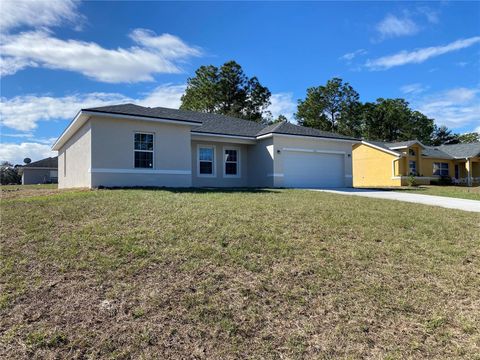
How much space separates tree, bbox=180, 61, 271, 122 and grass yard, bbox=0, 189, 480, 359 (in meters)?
36.1

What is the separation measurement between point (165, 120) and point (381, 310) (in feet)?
41.7

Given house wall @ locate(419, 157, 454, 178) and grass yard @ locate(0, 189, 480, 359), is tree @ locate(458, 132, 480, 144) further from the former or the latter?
grass yard @ locate(0, 189, 480, 359)

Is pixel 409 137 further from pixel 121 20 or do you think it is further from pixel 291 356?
pixel 291 356

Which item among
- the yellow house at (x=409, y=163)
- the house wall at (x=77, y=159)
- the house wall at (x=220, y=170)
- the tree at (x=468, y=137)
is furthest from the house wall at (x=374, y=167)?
the tree at (x=468, y=137)

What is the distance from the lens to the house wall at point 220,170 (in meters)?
18.8

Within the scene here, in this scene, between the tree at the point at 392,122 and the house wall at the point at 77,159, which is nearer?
the house wall at the point at 77,159

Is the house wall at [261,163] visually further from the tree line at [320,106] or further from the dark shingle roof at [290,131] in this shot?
the tree line at [320,106]

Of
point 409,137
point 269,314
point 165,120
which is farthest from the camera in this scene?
point 409,137

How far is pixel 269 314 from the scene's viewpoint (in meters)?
4.35

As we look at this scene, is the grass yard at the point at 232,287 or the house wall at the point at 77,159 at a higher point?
the house wall at the point at 77,159

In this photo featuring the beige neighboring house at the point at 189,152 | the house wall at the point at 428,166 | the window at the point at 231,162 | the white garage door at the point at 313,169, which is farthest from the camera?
the house wall at the point at 428,166

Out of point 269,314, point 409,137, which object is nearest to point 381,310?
point 269,314

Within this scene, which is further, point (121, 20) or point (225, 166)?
point (225, 166)

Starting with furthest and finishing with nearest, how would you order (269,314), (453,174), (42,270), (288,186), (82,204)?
(453,174), (288,186), (82,204), (42,270), (269,314)
